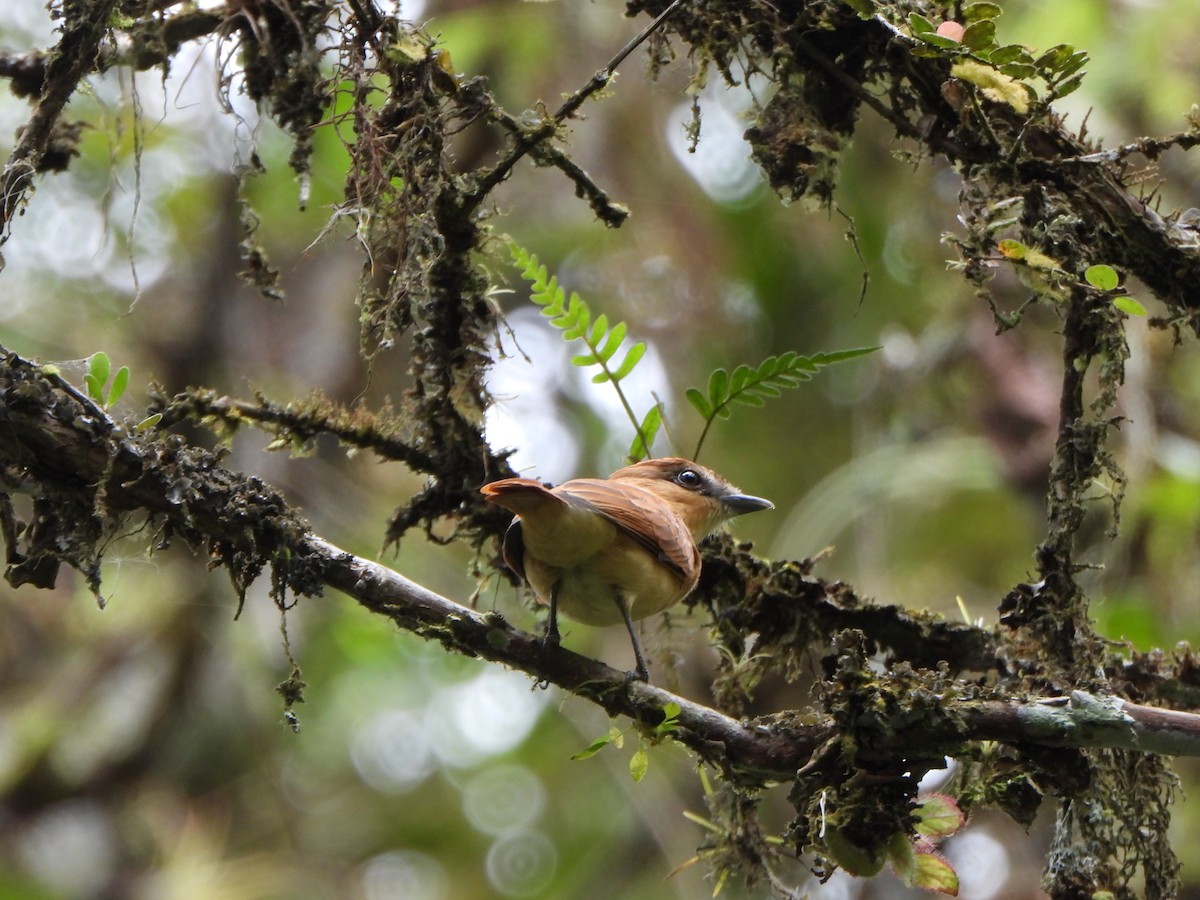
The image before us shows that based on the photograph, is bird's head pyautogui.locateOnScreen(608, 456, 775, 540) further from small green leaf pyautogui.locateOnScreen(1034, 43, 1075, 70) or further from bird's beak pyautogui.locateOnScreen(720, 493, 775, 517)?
small green leaf pyautogui.locateOnScreen(1034, 43, 1075, 70)

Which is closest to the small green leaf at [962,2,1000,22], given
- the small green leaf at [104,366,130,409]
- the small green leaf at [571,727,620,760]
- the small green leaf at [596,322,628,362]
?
the small green leaf at [596,322,628,362]

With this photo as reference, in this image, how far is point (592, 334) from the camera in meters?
2.99

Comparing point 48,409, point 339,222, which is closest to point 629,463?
point 339,222

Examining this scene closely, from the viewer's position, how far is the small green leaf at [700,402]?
9.16 ft

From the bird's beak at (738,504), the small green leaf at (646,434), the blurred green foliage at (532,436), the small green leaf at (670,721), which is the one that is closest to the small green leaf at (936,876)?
the small green leaf at (670,721)

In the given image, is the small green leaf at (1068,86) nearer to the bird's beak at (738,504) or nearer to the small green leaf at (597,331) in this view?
the small green leaf at (597,331)

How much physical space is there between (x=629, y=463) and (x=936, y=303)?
168 inches

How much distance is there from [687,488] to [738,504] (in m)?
0.19

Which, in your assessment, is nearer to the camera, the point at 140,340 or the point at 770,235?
the point at 140,340

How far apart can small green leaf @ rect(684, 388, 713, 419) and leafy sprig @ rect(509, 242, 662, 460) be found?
0.38 ft

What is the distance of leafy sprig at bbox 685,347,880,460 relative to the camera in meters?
2.68

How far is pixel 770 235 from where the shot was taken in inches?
307

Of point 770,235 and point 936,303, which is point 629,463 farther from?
point 770,235

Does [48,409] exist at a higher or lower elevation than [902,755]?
higher
